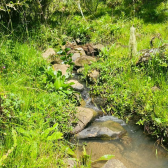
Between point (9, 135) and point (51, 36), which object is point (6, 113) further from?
point (51, 36)

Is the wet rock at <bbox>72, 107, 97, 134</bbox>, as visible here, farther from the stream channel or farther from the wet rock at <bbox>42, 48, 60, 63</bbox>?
the wet rock at <bbox>42, 48, 60, 63</bbox>

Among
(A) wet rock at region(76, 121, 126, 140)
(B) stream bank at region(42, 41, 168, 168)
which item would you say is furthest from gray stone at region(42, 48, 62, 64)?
(A) wet rock at region(76, 121, 126, 140)

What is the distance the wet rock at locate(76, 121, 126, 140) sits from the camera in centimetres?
341

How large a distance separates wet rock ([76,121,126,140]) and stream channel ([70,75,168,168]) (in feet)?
0.21

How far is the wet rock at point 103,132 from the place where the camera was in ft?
11.2

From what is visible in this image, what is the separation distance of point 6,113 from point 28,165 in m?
0.79

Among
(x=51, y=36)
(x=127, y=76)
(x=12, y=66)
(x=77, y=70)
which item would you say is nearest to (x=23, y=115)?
(x=12, y=66)

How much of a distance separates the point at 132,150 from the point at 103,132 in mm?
538

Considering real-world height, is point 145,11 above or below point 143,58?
above

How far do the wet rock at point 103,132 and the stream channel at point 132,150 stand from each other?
6 cm

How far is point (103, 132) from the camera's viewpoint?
3.46 meters

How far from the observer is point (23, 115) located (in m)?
2.83

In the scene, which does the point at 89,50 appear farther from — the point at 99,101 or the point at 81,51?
the point at 99,101

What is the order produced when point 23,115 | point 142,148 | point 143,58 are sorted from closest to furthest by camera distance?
point 23,115, point 142,148, point 143,58
